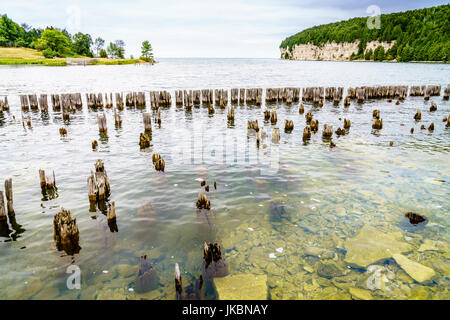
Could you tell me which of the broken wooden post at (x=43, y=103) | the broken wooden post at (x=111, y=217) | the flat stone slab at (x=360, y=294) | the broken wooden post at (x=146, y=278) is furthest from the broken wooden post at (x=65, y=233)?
the broken wooden post at (x=43, y=103)

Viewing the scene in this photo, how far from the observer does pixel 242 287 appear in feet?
19.7

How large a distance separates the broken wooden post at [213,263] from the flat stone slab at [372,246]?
10.7ft

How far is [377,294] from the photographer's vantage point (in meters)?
5.80

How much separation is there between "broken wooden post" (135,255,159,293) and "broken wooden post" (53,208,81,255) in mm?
2048

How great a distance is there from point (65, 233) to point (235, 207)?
17.2 feet

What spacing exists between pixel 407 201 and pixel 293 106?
77.8 feet

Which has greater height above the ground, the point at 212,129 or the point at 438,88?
the point at 438,88

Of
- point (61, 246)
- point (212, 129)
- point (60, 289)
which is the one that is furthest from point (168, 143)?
point (60, 289)

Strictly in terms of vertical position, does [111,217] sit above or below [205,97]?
below

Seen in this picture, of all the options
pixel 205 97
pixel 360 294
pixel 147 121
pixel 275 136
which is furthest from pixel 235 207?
pixel 205 97

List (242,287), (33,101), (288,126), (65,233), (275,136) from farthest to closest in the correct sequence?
(33,101)
(288,126)
(275,136)
(65,233)
(242,287)

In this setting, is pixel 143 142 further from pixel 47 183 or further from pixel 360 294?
pixel 360 294

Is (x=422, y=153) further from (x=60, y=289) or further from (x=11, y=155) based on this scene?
(x=11, y=155)

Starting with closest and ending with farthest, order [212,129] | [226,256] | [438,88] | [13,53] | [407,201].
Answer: [226,256] → [407,201] → [212,129] → [438,88] → [13,53]
